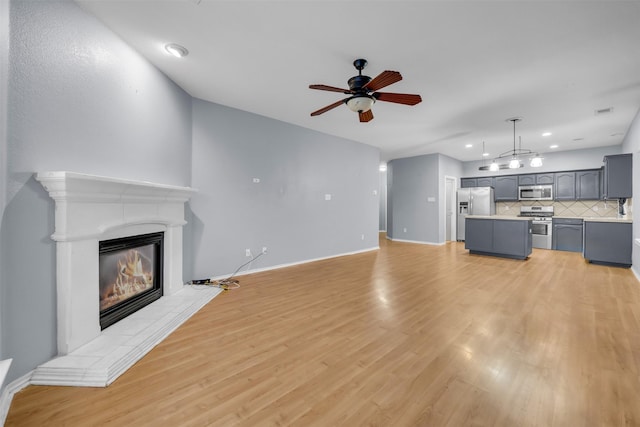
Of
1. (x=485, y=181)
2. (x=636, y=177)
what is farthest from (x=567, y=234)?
(x=636, y=177)

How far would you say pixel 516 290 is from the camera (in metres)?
3.57

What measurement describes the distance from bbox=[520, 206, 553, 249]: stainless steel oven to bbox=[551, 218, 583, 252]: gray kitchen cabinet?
0.33 ft

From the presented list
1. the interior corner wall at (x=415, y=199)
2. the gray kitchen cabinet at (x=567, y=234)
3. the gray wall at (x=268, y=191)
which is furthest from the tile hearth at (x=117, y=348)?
the gray kitchen cabinet at (x=567, y=234)

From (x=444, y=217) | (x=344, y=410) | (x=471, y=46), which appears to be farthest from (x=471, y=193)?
(x=344, y=410)

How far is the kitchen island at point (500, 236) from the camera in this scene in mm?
5516

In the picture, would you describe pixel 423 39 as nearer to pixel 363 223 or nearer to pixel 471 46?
pixel 471 46

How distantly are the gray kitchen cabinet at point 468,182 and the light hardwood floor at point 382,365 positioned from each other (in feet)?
18.3

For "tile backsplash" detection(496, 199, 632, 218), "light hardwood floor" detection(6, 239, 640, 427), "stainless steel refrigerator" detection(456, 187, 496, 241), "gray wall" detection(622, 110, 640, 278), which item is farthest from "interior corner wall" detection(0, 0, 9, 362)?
"tile backsplash" detection(496, 199, 632, 218)

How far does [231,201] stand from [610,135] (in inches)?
317

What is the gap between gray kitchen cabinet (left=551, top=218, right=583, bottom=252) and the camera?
657cm

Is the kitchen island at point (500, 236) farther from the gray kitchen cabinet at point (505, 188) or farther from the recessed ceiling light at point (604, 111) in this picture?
the gray kitchen cabinet at point (505, 188)

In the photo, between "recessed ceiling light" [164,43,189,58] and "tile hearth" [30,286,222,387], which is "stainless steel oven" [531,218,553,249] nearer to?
"tile hearth" [30,286,222,387]

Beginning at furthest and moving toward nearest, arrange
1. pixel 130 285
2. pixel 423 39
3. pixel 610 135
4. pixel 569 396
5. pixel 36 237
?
pixel 610 135 → pixel 130 285 → pixel 423 39 → pixel 36 237 → pixel 569 396

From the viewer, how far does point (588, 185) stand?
6.72m
